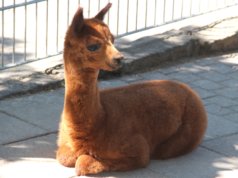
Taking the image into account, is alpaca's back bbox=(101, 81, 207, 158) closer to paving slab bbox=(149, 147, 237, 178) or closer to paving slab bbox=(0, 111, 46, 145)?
paving slab bbox=(149, 147, 237, 178)

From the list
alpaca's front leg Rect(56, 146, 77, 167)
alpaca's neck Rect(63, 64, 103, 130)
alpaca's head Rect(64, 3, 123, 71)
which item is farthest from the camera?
alpaca's front leg Rect(56, 146, 77, 167)

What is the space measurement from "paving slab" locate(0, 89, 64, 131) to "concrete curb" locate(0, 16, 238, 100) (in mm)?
149

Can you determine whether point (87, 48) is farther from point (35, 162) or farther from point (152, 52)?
point (152, 52)

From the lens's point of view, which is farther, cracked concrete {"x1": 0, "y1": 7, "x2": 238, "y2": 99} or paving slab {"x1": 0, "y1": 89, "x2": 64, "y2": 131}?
cracked concrete {"x1": 0, "y1": 7, "x2": 238, "y2": 99}

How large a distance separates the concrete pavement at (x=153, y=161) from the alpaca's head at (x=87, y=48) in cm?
93

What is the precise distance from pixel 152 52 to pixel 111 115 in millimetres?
3119

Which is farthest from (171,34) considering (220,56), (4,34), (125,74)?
(4,34)

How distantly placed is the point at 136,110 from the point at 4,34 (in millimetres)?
3909

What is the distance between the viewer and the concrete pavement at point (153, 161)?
254 inches

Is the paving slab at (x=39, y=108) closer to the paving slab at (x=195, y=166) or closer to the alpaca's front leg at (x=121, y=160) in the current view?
the alpaca's front leg at (x=121, y=160)

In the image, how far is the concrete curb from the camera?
327 inches

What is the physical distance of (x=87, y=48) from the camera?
596 cm

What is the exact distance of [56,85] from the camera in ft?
27.6

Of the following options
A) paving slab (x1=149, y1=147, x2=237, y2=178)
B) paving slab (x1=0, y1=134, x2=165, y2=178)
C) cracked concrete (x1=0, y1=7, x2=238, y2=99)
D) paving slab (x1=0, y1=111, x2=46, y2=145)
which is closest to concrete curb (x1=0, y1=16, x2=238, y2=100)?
cracked concrete (x1=0, y1=7, x2=238, y2=99)
